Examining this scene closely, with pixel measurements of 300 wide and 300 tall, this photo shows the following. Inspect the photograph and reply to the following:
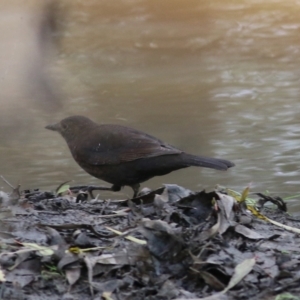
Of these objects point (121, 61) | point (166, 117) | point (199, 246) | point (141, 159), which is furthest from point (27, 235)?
point (121, 61)

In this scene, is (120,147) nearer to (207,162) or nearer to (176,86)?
(207,162)

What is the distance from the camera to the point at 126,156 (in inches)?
229

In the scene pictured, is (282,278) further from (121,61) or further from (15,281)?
(121,61)

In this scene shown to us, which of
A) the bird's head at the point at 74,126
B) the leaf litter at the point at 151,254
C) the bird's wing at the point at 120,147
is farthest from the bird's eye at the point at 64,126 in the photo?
the leaf litter at the point at 151,254

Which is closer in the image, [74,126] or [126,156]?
[126,156]

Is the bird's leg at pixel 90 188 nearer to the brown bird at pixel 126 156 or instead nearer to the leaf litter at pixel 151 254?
the brown bird at pixel 126 156

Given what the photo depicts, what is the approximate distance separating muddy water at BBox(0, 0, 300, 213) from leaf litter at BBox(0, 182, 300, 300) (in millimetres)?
709

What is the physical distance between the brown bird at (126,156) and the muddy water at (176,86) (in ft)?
1.74

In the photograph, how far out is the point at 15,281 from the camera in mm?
3533

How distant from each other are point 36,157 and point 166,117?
1842 millimetres

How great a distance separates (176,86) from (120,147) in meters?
4.88

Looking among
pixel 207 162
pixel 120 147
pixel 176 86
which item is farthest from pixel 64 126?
pixel 176 86

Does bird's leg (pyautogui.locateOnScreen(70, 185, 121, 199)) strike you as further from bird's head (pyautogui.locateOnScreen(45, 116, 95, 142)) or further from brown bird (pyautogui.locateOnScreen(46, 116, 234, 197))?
bird's head (pyautogui.locateOnScreen(45, 116, 95, 142))

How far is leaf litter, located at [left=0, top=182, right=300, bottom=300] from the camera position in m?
3.53
